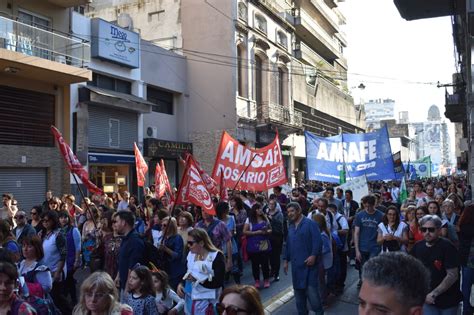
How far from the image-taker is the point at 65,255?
6531 mm

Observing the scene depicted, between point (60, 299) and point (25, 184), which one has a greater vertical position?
point (25, 184)

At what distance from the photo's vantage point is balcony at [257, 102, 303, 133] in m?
28.9

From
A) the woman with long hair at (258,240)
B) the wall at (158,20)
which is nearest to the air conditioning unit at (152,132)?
the wall at (158,20)

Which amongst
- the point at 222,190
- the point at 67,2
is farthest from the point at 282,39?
the point at 222,190

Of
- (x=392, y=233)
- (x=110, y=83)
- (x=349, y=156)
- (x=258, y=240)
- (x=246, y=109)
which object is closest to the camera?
(x=392, y=233)

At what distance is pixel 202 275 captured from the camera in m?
5.35

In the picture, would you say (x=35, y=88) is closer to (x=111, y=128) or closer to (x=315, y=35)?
(x=111, y=128)

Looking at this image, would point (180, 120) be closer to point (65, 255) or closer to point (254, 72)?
point (254, 72)

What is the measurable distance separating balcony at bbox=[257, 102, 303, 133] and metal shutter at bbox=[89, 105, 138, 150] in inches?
365

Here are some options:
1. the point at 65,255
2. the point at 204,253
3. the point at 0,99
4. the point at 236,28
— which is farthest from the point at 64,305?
the point at 236,28

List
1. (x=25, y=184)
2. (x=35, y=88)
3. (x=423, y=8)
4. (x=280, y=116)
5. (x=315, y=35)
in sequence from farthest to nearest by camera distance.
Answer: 1. (x=315, y=35)
2. (x=280, y=116)
3. (x=35, y=88)
4. (x=25, y=184)
5. (x=423, y=8)

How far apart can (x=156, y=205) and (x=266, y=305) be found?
110 inches

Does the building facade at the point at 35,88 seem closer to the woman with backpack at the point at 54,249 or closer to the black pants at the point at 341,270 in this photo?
the woman with backpack at the point at 54,249

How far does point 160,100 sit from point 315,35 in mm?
19060
